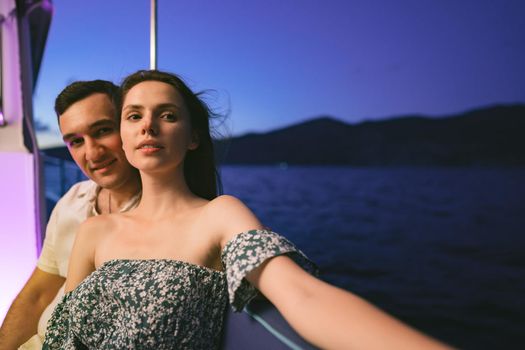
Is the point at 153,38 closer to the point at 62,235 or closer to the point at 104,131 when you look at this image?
the point at 104,131

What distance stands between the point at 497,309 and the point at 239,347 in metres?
13.4

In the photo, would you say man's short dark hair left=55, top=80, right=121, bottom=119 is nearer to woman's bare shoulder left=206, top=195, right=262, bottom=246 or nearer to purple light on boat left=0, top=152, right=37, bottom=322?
woman's bare shoulder left=206, top=195, right=262, bottom=246

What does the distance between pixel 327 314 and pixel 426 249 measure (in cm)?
2132

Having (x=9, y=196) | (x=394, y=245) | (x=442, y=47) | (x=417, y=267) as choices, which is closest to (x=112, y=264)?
(x=9, y=196)

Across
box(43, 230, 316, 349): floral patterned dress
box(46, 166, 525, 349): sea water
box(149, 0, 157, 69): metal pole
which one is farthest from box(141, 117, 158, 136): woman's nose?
box(46, 166, 525, 349): sea water

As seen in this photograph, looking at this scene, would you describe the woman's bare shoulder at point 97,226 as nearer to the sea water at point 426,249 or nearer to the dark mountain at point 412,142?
the sea water at point 426,249

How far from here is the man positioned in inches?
66.0

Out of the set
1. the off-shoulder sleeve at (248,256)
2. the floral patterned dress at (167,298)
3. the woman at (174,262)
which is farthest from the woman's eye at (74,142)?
the off-shoulder sleeve at (248,256)

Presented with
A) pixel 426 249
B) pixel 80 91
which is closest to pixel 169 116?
pixel 80 91

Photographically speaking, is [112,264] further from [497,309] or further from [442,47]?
[442,47]

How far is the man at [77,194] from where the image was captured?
168 cm

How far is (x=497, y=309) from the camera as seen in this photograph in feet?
40.8

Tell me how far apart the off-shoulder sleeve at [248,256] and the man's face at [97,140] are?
801 millimetres

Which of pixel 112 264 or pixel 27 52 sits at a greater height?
pixel 27 52
